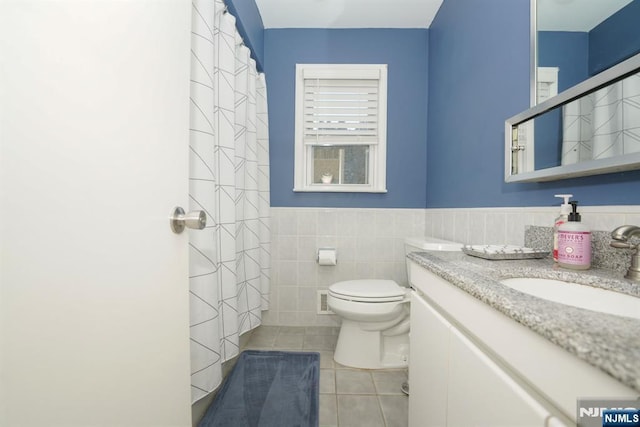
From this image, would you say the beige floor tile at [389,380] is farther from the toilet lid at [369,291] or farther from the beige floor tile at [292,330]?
the beige floor tile at [292,330]

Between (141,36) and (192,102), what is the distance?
20.6 inches

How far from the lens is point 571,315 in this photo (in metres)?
0.38

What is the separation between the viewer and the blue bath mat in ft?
3.85

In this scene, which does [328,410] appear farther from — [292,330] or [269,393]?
[292,330]

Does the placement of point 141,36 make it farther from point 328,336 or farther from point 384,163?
point 328,336

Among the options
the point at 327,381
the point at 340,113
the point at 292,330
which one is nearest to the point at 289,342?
the point at 292,330

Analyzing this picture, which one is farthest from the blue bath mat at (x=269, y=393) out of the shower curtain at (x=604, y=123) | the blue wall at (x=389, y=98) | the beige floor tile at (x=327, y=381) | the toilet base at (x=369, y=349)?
the shower curtain at (x=604, y=123)

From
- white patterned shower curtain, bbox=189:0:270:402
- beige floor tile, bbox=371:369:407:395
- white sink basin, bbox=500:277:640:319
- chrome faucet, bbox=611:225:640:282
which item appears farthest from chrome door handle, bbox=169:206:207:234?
beige floor tile, bbox=371:369:407:395

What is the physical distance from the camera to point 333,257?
199cm

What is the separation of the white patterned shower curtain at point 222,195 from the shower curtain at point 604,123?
4.11ft

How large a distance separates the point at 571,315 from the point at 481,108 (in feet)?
4.32

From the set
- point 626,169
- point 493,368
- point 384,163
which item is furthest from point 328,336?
point 626,169

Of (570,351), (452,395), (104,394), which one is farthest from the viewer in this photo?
(452,395)

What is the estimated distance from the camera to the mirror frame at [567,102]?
2.15ft
